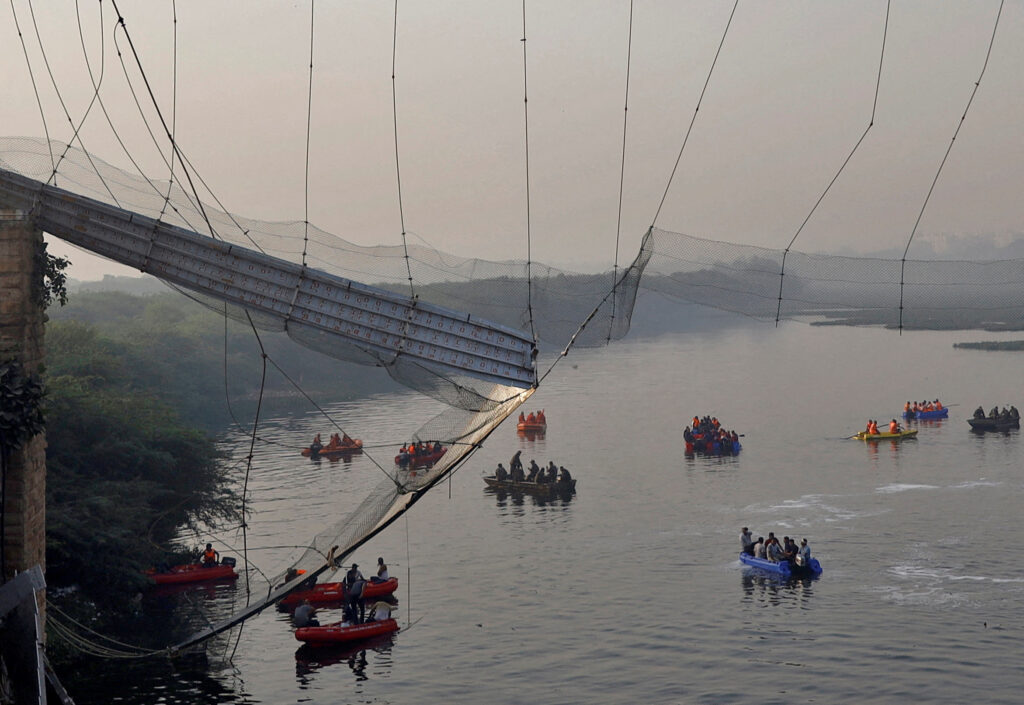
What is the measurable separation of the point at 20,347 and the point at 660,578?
101 feet

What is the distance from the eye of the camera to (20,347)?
22453 mm

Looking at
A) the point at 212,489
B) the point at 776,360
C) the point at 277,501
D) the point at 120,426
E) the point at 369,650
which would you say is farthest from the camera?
the point at 776,360

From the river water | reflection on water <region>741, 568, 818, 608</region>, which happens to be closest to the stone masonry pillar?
the river water

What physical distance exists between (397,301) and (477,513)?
40.1 m

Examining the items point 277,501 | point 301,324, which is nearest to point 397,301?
point 301,324

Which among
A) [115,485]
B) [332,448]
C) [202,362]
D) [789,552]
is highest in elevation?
[202,362]

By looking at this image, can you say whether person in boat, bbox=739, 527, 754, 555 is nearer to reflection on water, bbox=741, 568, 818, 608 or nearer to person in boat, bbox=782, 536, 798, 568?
reflection on water, bbox=741, 568, 818, 608

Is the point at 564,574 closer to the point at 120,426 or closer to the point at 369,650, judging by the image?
the point at 369,650

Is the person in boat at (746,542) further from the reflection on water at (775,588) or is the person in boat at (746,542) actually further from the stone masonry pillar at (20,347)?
the stone masonry pillar at (20,347)

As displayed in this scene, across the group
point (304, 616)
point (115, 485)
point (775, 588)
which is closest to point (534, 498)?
point (775, 588)

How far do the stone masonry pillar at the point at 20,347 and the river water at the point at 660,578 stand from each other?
37.7ft

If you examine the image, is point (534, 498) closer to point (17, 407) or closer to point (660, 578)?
point (660, 578)

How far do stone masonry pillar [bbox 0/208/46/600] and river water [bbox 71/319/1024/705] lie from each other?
11.5 meters

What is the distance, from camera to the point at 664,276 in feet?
77.3
